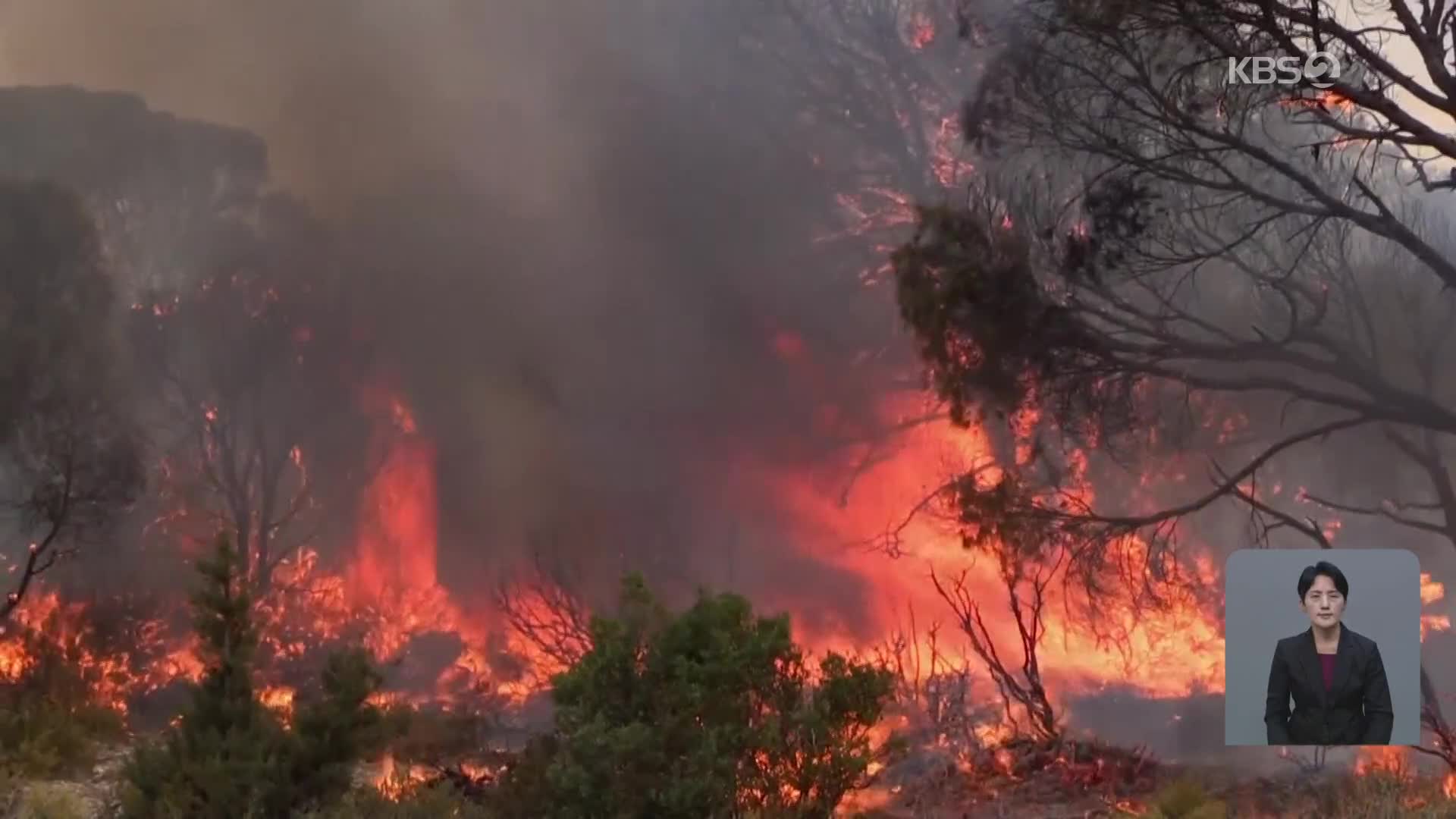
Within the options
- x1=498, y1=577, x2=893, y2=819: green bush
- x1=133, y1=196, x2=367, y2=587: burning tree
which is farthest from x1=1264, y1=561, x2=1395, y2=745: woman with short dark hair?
x1=133, y1=196, x2=367, y2=587: burning tree

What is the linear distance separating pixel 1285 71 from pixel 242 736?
7.25m

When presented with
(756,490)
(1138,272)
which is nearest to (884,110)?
(1138,272)

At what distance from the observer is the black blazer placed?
21.6 ft

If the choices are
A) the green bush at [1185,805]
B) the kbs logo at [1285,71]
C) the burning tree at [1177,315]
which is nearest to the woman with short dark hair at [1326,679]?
the green bush at [1185,805]

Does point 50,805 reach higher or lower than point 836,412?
lower

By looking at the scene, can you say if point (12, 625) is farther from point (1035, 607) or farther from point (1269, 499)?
point (1269, 499)

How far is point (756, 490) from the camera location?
8.66m

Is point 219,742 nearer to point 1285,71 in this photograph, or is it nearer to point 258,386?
point 258,386

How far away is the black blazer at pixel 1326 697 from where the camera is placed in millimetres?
6570

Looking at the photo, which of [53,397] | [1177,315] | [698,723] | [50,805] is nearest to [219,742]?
[50,805]

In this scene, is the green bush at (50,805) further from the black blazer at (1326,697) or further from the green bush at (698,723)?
the black blazer at (1326,697)

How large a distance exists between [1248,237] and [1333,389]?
1.22m

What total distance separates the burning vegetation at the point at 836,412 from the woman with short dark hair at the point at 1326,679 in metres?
0.45

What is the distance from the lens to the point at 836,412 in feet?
28.3
